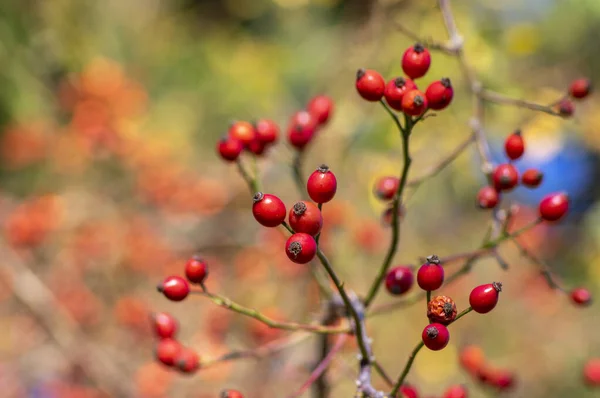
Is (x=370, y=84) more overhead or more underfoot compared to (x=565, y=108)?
more overhead

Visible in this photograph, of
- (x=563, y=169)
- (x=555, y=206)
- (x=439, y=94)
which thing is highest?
(x=439, y=94)

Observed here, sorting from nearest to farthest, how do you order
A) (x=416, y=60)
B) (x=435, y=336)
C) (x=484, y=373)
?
(x=435, y=336) → (x=416, y=60) → (x=484, y=373)

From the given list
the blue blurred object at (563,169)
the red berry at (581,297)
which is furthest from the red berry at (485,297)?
the blue blurred object at (563,169)

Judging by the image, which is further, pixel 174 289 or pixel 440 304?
pixel 174 289

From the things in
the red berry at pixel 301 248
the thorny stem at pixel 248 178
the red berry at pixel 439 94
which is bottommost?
the thorny stem at pixel 248 178

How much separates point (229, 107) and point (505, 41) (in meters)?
6.17

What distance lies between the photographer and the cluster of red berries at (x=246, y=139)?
123cm

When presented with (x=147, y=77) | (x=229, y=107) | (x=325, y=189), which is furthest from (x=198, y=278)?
(x=147, y=77)

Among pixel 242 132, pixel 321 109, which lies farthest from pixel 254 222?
pixel 242 132

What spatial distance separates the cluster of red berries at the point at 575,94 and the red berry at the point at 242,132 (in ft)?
2.36

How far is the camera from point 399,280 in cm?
114

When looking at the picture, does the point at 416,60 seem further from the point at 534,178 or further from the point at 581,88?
the point at 581,88

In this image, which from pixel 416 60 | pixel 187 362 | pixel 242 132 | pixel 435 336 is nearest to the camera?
pixel 435 336

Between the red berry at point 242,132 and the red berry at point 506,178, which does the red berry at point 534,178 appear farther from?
the red berry at point 242,132
